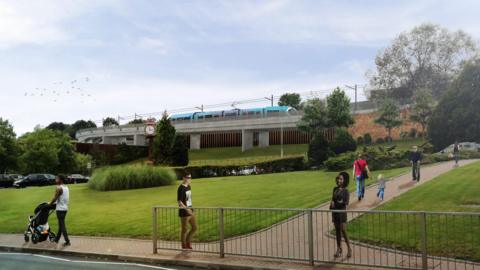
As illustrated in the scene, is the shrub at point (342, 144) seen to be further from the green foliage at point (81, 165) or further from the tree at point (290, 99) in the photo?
the tree at point (290, 99)

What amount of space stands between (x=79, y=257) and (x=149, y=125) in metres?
23.8

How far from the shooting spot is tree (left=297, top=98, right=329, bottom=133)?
53.2 m

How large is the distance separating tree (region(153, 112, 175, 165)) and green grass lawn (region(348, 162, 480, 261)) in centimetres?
2874

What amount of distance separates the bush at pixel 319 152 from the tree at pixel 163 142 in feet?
39.5

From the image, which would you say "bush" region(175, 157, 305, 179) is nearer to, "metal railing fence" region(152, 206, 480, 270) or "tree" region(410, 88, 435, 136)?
"tree" region(410, 88, 435, 136)

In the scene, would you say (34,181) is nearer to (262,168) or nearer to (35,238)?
(262,168)

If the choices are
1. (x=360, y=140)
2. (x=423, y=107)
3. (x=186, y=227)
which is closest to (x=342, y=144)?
(x=423, y=107)

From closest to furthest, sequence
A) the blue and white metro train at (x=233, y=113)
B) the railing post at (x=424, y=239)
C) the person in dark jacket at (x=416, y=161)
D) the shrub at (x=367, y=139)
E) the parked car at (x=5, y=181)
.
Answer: the railing post at (x=424, y=239), the person in dark jacket at (x=416, y=161), the parked car at (x=5, y=181), the shrub at (x=367, y=139), the blue and white metro train at (x=233, y=113)

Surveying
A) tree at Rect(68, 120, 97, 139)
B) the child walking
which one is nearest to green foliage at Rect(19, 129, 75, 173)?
the child walking

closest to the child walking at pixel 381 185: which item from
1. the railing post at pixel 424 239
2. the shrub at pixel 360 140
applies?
the railing post at pixel 424 239

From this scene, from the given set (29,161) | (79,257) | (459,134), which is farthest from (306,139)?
(79,257)

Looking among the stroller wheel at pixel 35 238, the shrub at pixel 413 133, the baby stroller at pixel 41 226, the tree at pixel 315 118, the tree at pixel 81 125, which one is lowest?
the stroller wheel at pixel 35 238

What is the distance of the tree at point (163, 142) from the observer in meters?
43.6

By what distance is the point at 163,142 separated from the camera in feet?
144
